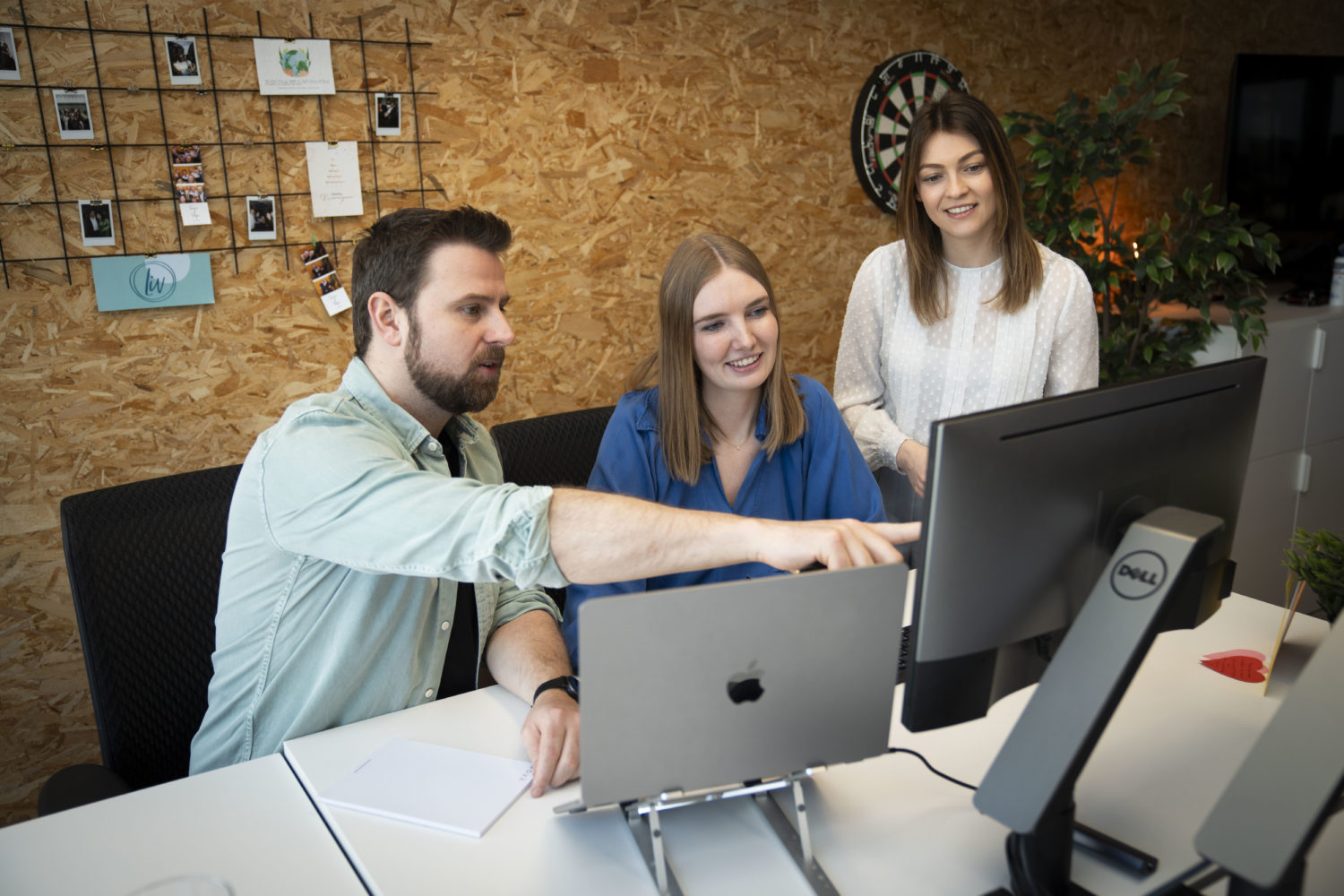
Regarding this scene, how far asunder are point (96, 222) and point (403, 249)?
1.14 metres

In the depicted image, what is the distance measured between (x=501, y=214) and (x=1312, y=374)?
117 inches

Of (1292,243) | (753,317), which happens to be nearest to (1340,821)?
(753,317)

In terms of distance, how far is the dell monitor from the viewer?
94 centimetres

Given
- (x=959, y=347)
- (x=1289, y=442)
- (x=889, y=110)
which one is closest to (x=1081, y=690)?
(x=959, y=347)

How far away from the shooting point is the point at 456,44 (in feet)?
8.52

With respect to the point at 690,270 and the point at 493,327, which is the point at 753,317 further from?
the point at 493,327

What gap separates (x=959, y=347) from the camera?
2279 millimetres

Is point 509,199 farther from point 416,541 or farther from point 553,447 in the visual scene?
point 416,541

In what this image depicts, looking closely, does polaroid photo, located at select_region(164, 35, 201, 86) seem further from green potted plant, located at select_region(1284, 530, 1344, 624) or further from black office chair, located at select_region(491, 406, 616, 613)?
green potted plant, located at select_region(1284, 530, 1344, 624)

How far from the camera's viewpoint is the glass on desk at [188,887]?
1.05 m

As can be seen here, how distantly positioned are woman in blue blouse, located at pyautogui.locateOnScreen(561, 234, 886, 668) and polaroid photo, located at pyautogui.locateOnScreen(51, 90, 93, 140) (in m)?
1.35

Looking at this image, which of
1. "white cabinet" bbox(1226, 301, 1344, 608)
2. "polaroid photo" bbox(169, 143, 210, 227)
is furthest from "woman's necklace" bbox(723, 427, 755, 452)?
"white cabinet" bbox(1226, 301, 1344, 608)

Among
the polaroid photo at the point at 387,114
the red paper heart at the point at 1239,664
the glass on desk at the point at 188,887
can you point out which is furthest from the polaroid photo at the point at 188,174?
the red paper heart at the point at 1239,664

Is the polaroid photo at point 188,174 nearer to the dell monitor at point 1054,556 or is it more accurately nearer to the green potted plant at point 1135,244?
the dell monitor at point 1054,556
